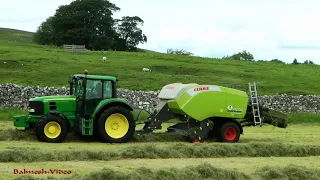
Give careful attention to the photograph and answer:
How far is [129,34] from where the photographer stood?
8181 centimetres

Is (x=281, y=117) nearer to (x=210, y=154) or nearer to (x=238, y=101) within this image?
(x=238, y=101)

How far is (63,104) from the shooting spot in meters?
17.5

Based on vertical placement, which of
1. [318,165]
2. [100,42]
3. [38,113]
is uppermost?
[100,42]

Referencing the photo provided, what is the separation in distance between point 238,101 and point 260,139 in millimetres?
2039

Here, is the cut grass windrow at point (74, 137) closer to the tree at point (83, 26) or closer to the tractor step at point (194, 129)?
the tractor step at point (194, 129)

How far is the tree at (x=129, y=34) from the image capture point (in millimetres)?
80500

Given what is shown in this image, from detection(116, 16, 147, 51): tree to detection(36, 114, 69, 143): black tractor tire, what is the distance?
62540 millimetres

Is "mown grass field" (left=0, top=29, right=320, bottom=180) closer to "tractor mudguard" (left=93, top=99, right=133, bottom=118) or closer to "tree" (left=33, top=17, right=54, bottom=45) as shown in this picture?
"tractor mudguard" (left=93, top=99, right=133, bottom=118)

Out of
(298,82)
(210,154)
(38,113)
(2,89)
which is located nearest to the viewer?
(210,154)

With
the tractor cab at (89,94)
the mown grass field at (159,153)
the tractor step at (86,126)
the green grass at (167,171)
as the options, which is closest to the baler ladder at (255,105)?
the mown grass field at (159,153)

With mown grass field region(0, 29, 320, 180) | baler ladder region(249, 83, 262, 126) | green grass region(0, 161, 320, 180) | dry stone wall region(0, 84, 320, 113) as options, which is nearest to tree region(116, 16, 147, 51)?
mown grass field region(0, 29, 320, 180)

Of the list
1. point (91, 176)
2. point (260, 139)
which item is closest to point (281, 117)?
point (260, 139)

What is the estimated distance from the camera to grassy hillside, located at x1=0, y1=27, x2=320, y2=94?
117ft

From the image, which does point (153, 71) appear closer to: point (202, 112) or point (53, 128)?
point (202, 112)
